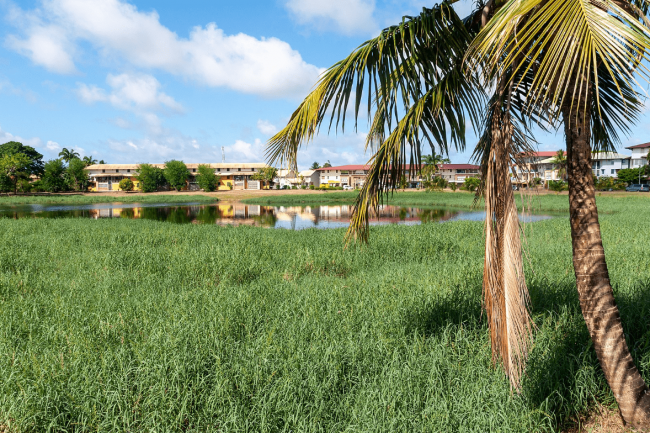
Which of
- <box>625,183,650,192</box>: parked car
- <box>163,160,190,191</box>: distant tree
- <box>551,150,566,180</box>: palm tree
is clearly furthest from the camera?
<box>163,160,190,191</box>: distant tree

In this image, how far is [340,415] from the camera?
3.28 metres

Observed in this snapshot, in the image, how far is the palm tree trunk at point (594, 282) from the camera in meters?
2.57

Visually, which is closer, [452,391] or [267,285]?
[452,391]

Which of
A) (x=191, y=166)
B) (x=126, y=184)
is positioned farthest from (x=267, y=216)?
(x=191, y=166)

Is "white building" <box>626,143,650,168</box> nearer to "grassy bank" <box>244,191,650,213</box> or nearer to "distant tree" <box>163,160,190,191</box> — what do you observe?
"grassy bank" <box>244,191,650,213</box>

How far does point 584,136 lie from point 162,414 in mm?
3857

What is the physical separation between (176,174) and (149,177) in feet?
16.9

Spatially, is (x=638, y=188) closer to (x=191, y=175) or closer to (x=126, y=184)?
(x=191, y=175)

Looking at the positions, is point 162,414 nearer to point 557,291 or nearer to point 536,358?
point 536,358

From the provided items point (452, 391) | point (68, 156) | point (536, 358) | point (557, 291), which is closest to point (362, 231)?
point (452, 391)

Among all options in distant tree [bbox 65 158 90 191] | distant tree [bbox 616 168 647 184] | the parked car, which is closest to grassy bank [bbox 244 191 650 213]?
the parked car

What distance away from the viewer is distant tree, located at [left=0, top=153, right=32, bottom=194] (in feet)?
185

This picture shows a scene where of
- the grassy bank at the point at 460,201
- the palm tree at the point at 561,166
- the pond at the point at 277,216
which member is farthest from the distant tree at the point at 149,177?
the palm tree at the point at 561,166

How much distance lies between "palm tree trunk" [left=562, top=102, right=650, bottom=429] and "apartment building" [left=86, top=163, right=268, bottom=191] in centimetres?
8525
